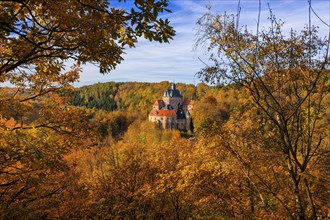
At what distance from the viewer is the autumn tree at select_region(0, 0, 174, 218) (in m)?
3.64

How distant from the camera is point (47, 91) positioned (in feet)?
24.8

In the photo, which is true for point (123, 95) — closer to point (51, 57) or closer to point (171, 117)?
point (171, 117)

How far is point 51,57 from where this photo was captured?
19.1ft

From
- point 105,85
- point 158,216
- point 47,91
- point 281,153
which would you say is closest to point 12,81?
point 47,91

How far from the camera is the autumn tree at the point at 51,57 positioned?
12.0 ft

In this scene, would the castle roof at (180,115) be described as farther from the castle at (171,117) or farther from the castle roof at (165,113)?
the castle roof at (165,113)

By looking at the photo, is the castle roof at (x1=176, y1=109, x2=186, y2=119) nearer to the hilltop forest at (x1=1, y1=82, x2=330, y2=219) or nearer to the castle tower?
the castle tower

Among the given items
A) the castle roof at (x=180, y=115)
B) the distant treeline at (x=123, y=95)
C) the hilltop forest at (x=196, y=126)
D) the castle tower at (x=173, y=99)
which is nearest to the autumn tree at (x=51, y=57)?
the hilltop forest at (x=196, y=126)

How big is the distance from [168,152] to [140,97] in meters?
120

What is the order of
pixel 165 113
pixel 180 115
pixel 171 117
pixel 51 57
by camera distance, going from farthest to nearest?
1. pixel 180 115
2. pixel 165 113
3. pixel 171 117
4. pixel 51 57

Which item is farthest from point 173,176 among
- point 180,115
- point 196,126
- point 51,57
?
point 180,115

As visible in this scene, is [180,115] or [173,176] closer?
[173,176]

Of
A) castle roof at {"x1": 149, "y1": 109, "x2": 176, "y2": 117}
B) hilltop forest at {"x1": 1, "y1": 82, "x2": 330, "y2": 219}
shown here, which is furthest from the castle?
hilltop forest at {"x1": 1, "y1": 82, "x2": 330, "y2": 219}

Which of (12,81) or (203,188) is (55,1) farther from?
(203,188)
